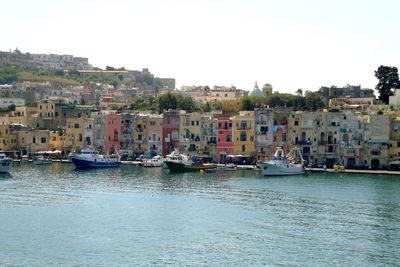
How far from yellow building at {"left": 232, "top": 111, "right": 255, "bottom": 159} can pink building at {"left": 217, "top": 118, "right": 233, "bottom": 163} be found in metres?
0.63

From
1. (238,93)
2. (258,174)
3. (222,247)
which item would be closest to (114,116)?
(258,174)

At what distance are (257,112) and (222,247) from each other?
2142 inches

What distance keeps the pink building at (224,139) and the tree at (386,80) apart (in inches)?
1052

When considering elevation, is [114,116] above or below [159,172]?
above

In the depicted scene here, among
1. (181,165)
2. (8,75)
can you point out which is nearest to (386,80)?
(181,165)

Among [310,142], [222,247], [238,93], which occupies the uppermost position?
[238,93]

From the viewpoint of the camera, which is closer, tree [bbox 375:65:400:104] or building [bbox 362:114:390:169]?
building [bbox 362:114:390:169]

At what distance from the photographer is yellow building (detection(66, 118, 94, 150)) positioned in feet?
350

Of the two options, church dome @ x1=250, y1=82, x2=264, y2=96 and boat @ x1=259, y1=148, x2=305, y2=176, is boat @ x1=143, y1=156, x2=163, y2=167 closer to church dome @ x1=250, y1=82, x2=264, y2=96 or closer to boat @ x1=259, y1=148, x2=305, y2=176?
boat @ x1=259, y1=148, x2=305, y2=176

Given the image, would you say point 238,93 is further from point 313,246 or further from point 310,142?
point 313,246

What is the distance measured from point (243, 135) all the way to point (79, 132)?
22.9 metres

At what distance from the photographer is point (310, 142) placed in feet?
306

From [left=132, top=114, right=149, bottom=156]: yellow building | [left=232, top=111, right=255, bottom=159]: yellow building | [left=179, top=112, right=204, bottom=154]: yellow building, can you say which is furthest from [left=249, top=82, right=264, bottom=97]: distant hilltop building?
[left=232, top=111, right=255, bottom=159]: yellow building

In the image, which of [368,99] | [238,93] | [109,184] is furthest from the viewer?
[238,93]
